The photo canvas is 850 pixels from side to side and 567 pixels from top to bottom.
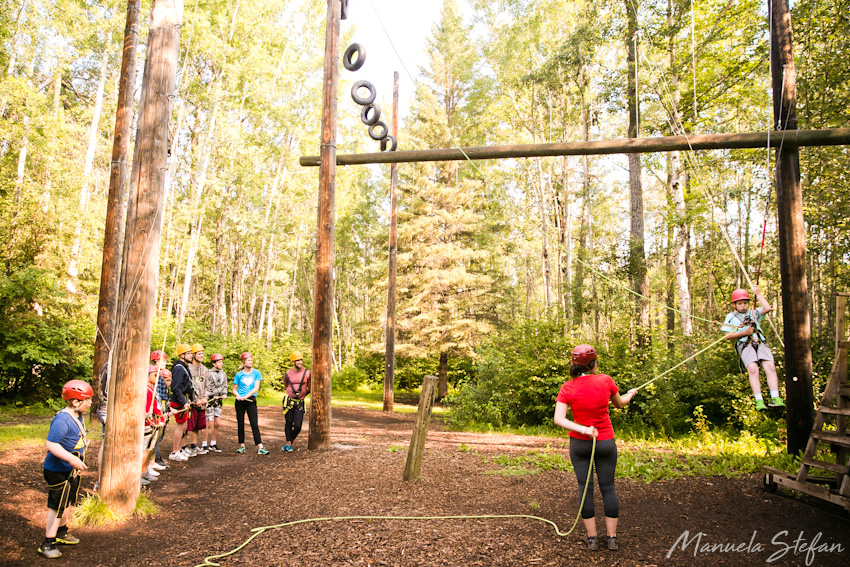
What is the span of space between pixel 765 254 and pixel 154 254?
101 feet

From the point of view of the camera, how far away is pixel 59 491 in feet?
15.1

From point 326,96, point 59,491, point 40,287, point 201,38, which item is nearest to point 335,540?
point 59,491

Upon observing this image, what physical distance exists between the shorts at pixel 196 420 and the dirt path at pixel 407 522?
93 centimetres

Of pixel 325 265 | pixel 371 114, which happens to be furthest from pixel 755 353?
pixel 371 114

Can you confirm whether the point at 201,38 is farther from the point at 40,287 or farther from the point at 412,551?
the point at 412,551

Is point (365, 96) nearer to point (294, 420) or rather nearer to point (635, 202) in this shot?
point (294, 420)

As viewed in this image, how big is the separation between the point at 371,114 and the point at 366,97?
33 centimetres

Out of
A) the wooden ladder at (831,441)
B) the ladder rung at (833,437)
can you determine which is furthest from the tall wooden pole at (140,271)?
the ladder rung at (833,437)

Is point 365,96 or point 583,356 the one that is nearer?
point 583,356

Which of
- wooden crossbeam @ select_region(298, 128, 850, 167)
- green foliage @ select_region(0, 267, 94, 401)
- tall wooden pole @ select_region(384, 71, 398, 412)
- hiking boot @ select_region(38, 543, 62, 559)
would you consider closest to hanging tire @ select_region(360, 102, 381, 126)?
wooden crossbeam @ select_region(298, 128, 850, 167)

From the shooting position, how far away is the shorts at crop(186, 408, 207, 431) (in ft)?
30.0

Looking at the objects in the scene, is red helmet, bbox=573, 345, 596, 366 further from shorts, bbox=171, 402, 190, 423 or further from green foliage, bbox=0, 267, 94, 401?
green foliage, bbox=0, 267, 94, 401

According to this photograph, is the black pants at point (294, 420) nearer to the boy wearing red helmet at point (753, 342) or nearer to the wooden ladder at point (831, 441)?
the boy wearing red helmet at point (753, 342)

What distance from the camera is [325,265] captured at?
917 centimetres
